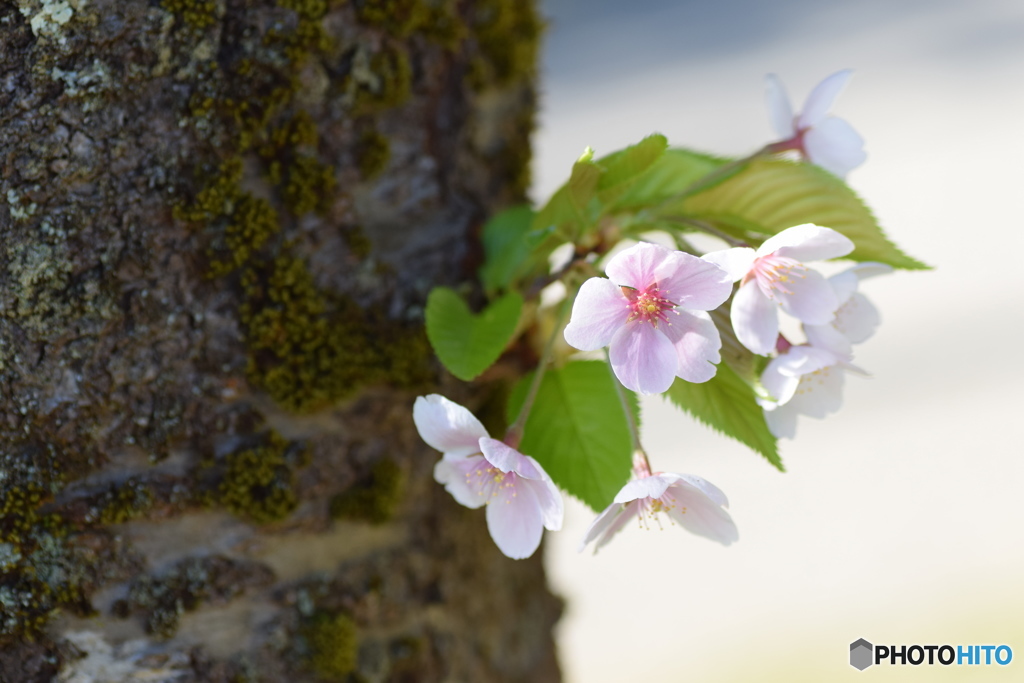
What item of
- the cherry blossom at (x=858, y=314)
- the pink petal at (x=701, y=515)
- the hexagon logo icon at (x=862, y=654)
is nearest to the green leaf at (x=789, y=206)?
the cherry blossom at (x=858, y=314)

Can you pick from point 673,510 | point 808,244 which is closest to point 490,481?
point 673,510

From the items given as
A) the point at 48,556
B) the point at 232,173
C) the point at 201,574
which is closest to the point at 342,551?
the point at 201,574

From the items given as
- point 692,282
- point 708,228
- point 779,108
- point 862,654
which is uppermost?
point 779,108

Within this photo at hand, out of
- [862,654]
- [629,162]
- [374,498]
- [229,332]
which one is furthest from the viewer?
[862,654]

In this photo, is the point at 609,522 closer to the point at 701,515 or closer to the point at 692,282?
the point at 701,515

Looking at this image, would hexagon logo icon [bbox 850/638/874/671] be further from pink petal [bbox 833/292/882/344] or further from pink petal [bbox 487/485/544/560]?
pink petal [bbox 487/485/544/560]

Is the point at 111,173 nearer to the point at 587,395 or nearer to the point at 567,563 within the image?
the point at 587,395
